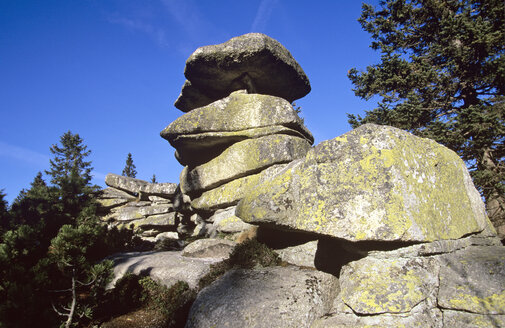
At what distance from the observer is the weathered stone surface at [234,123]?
11.9 m

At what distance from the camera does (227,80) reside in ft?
44.9

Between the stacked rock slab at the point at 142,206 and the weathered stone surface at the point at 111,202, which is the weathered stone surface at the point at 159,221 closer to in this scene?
the stacked rock slab at the point at 142,206

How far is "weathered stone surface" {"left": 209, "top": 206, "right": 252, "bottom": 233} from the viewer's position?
10.1 m

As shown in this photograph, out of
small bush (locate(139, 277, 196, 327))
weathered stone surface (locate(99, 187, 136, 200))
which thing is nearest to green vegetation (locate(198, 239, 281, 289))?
small bush (locate(139, 277, 196, 327))

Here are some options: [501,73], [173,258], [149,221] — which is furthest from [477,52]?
[149,221]

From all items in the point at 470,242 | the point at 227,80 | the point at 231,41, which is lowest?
the point at 470,242

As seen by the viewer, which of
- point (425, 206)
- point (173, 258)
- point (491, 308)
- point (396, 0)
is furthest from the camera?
point (396, 0)

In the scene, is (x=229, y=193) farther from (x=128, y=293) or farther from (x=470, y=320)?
(x=470, y=320)

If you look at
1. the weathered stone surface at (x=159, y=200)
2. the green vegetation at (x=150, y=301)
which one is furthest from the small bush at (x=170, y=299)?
the weathered stone surface at (x=159, y=200)

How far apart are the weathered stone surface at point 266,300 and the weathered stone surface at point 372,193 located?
1.06 m

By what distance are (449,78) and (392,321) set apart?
12380 mm

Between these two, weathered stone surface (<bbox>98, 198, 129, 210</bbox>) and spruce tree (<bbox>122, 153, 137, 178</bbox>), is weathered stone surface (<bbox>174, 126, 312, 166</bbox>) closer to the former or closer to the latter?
weathered stone surface (<bbox>98, 198, 129, 210</bbox>)

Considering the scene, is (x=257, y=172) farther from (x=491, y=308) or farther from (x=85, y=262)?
(x=491, y=308)

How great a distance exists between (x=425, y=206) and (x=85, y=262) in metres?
6.70
